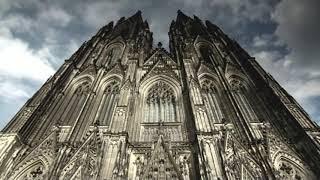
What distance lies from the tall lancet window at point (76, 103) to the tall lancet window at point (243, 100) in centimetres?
1057

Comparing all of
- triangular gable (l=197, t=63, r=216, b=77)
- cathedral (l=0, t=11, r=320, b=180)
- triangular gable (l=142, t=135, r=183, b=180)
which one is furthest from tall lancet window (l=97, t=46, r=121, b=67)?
triangular gable (l=142, t=135, r=183, b=180)

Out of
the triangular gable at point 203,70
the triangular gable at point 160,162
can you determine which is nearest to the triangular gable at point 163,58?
the triangular gable at point 203,70

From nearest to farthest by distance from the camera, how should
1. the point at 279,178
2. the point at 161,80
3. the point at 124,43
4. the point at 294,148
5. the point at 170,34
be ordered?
the point at 279,178, the point at 294,148, the point at 161,80, the point at 124,43, the point at 170,34

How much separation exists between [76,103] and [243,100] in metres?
11.7

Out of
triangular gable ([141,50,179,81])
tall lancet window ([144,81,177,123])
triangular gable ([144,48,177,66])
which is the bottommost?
tall lancet window ([144,81,177,123])

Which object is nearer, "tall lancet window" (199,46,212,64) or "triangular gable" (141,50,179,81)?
"triangular gable" (141,50,179,81)

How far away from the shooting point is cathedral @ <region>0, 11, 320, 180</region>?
13078mm

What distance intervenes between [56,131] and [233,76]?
532 inches

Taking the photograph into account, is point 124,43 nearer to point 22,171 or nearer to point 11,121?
point 11,121

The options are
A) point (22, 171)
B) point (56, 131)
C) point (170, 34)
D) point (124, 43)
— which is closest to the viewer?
point (22, 171)

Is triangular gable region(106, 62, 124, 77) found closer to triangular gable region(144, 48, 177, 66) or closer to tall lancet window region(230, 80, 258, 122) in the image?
triangular gable region(144, 48, 177, 66)

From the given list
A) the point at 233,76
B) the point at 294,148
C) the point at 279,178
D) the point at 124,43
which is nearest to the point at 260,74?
the point at 233,76

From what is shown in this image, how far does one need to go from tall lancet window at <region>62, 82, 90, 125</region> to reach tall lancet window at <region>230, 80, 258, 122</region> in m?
10.6

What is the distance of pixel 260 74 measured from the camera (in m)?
19.1
